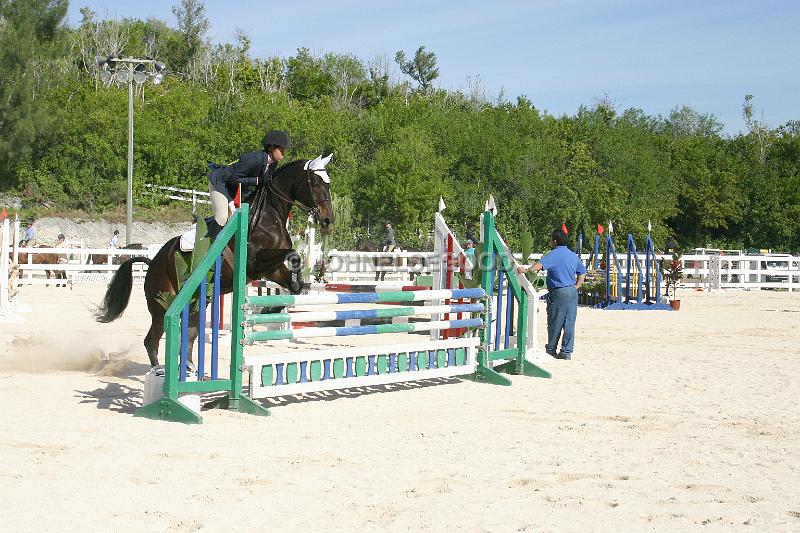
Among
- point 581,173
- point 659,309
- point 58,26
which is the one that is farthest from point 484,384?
point 581,173

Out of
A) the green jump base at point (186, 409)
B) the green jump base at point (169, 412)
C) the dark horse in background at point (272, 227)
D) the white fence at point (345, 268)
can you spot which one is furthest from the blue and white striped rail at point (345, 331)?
the white fence at point (345, 268)

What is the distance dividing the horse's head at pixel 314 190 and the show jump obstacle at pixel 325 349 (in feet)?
2.25

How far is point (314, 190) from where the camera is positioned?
809cm

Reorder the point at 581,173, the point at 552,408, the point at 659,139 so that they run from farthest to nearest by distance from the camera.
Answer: the point at 659,139
the point at 581,173
the point at 552,408

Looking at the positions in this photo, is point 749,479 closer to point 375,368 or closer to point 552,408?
point 552,408

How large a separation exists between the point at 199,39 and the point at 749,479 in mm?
64226

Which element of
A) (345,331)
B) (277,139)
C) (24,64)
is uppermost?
(24,64)

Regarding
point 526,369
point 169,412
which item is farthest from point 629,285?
point 169,412

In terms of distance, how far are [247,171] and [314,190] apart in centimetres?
63

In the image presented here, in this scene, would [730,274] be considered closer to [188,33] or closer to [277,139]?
[277,139]

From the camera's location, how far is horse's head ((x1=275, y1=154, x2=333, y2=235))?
8.09 metres

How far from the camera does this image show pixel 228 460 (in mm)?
5242

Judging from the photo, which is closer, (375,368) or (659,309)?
(375,368)

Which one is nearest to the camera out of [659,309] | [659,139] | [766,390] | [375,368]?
[375,368]
